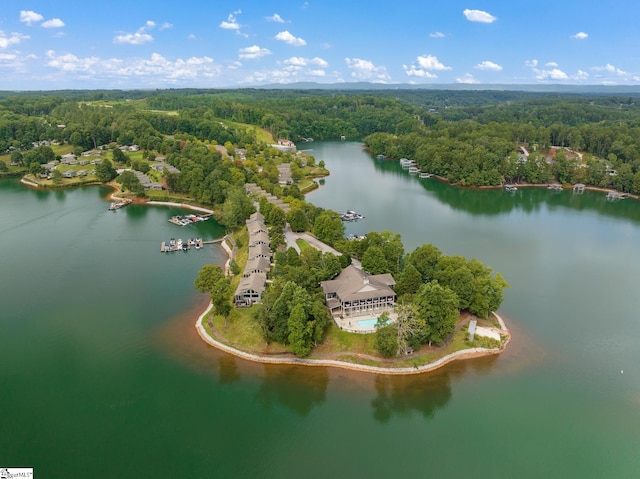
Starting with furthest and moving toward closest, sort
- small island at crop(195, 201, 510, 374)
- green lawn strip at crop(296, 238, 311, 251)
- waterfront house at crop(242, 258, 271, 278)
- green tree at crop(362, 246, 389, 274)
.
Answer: green lawn strip at crop(296, 238, 311, 251) < waterfront house at crop(242, 258, 271, 278) < green tree at crop(362, 246, 389, 274) < small island at crop(195, 201, 510, 374)

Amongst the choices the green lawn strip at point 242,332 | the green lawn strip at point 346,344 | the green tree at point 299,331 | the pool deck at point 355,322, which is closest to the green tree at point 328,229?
the pool deck at point 355,322

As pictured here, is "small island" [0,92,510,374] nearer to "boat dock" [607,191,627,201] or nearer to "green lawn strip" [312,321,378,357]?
"green lawn strip" [312,321,378,357]

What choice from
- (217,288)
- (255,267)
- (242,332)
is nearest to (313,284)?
Result: (242,332)

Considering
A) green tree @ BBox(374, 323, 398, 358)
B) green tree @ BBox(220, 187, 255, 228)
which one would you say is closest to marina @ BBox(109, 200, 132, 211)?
green tree @ BBox(220, 187, 255, 228)

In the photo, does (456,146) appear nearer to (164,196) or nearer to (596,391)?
(164,196)

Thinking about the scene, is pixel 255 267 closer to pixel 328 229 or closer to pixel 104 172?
pixel 328 229

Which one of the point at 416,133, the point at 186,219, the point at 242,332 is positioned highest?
the point at 416,133
